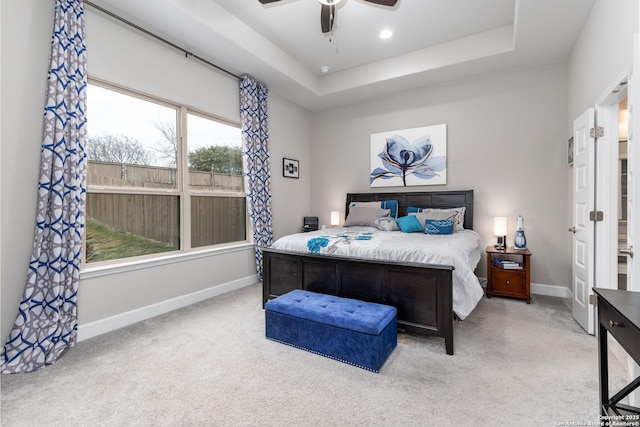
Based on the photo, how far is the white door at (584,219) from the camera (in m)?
2.57

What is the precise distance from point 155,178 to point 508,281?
4324 millimetres

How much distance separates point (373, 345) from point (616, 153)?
97.7 inches

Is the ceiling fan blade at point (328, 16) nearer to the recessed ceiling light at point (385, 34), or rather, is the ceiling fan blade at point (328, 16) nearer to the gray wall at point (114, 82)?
the recessed ceiling light at point (385, 34)

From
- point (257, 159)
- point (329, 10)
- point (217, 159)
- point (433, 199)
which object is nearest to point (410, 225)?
point (433, 199)

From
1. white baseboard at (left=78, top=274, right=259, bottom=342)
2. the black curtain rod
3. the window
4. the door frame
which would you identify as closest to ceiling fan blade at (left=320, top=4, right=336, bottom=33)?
the black curtain rod

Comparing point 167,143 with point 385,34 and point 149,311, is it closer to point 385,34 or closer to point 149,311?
point 149,311

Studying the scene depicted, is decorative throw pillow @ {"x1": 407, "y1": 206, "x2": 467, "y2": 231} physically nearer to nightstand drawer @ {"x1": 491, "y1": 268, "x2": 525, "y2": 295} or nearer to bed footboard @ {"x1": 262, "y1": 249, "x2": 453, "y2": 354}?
nightstand drawer @ {"x1": 491, "y1": 268, "x2": 525, "y2": 295}

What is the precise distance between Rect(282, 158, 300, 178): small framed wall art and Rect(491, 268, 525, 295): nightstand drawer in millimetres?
3365

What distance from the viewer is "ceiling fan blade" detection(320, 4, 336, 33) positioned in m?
2.68

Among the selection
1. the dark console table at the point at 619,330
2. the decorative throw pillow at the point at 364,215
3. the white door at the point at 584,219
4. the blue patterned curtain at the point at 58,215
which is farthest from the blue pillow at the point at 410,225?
the blue patterned curtain at the point at 58,215

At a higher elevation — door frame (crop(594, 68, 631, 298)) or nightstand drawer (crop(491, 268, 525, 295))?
door frame (crop(594, 68, 631, 298))

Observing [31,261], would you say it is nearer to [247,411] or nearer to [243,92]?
[247,411]

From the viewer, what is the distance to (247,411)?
171 cm

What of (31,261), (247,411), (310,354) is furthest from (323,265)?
(31,261)
